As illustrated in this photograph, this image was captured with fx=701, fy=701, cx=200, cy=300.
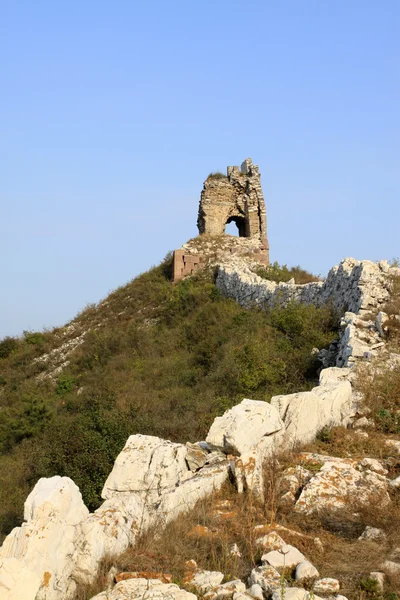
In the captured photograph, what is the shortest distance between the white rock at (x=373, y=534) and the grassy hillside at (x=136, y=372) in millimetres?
3339

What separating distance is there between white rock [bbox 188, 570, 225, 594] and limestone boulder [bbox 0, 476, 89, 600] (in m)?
0.80

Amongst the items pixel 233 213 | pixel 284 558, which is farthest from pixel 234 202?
pixel 284 558

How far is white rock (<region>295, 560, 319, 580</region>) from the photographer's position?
4.55 m

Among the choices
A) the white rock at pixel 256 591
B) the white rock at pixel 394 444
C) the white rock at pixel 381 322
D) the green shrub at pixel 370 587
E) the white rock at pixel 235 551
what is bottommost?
the green shrub at pixel 370 587

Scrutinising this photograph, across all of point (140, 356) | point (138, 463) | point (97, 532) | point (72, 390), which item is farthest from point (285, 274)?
point (97, 532)

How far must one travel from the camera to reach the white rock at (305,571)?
14.9ft

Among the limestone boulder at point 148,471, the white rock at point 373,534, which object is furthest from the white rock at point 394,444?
the limestone boulder at point 148,471

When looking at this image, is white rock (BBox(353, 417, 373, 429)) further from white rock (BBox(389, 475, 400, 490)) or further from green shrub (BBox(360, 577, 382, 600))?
green shrub (BBox(360, 577, 382, 600))

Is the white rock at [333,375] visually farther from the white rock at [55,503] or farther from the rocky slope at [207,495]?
the white rock at [55,503]

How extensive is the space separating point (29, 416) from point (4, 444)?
0.84m

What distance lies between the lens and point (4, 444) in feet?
46.5

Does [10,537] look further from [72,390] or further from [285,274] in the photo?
[285,274]

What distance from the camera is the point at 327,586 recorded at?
14.5 ft

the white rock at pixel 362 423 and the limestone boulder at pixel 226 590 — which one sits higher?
the white rock at pixel 362 423
